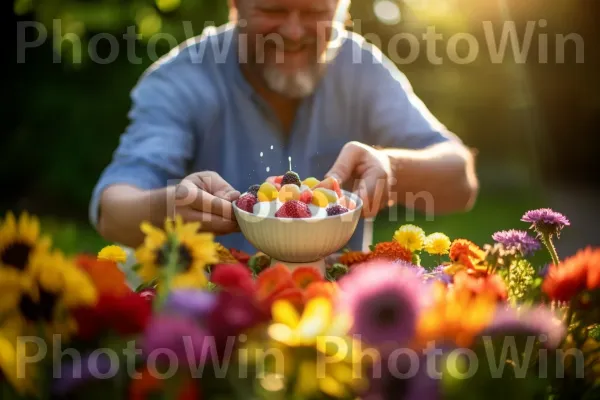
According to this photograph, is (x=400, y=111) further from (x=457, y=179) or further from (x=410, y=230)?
(x=410, y=230)

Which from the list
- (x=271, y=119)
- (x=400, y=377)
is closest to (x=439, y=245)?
(x=400, y=377)

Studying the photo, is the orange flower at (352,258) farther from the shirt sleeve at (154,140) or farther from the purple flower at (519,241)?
the shirt sleeve at (154,140)

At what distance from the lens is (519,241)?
2.61 feet

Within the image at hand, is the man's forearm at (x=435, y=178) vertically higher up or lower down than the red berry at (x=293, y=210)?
lower down

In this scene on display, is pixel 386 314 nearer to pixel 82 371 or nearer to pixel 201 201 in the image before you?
pixel 82 371

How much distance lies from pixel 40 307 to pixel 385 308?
0.28 m

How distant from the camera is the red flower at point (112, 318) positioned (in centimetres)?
55

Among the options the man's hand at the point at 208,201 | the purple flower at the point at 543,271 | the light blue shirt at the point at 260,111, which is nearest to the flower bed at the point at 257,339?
the purple flower at the point at 543,271

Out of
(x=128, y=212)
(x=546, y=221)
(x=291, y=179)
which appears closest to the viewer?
Result: (x=546, y=221)

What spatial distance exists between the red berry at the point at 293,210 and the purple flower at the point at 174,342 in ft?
1.36

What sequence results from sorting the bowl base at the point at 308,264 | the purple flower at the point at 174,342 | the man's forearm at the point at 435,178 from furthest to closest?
the man's forearm at the point at 435,178 < the bowl base at the point at 308,264 < the purple flower at the point at 174,342

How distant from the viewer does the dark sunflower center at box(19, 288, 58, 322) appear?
1.83 feet

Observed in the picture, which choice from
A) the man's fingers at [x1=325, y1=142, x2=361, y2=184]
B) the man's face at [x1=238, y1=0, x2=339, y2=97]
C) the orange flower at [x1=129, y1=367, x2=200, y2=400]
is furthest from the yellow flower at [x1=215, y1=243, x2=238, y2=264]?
the man's face at [x1=238, y1=0, x2=339, y2=97]

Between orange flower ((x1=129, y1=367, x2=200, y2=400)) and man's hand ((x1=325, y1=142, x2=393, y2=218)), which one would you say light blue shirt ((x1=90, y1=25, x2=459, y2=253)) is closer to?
man's hand ((x1=325, y1=142, x2=393, y2=218))
